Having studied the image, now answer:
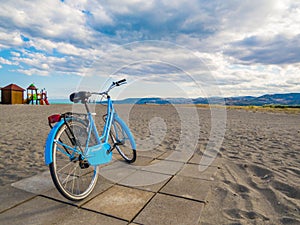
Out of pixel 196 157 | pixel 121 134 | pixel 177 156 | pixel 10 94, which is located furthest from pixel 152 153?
pixel 10 94

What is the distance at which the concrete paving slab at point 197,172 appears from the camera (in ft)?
10.8

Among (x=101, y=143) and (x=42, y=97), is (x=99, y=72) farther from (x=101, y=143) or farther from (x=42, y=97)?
(x=42, y=97)

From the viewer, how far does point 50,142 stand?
2215 mm

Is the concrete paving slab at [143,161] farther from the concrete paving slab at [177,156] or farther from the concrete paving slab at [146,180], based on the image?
the concrete paving slab at [146,180]

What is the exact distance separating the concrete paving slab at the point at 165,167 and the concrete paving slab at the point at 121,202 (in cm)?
81

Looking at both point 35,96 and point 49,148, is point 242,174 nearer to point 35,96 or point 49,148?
point 49,148

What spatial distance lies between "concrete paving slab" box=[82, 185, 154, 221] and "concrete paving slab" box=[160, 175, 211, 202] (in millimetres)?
Result: 312

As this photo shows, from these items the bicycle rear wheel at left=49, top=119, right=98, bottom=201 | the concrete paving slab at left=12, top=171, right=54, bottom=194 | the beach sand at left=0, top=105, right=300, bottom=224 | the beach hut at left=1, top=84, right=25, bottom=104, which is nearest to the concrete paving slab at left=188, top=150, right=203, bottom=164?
the beach sand at left=0, top=105, right=300, bottom=224

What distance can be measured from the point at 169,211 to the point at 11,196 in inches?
73.5

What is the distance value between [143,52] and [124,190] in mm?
2615

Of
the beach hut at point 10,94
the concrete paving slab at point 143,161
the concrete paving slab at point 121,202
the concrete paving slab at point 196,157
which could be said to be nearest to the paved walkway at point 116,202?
the concrete paving slab at point 121,202

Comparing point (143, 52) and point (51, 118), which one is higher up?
point (143, 52)

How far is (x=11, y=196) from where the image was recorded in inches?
100

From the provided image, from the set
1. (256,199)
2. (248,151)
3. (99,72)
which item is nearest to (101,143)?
(99,72)
